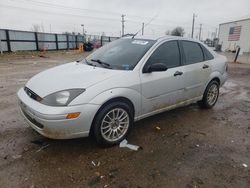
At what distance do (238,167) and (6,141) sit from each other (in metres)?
3.45

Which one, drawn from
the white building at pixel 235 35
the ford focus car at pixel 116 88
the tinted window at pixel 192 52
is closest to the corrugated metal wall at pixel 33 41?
the ford focus car at pixel 116 88

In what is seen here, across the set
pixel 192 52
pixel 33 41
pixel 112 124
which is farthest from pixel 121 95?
pixel 33 41

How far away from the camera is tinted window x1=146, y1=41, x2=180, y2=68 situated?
3.71 metres

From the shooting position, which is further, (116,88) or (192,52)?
(192,52)

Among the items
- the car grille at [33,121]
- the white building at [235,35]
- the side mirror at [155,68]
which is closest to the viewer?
the car grille at [33,121]

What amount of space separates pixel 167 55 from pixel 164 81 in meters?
0.54

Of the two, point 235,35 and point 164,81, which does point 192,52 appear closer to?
point 164,81

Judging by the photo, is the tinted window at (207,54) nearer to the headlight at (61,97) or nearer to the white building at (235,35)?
the headlight at (61,97)

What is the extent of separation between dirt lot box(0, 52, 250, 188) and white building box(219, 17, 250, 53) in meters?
33.4

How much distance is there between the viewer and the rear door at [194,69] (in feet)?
13.9

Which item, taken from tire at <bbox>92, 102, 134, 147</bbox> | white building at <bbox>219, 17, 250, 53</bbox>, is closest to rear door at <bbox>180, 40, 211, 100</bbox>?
tire at <bbox>92, 102, 134, 147</bbox>

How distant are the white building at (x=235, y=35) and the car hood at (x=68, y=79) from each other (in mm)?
34536

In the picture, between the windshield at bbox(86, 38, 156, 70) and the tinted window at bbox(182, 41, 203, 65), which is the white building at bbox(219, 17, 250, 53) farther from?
the windshield at bbox(86, 38, 156, 70)

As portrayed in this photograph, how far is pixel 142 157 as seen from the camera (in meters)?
3.03
